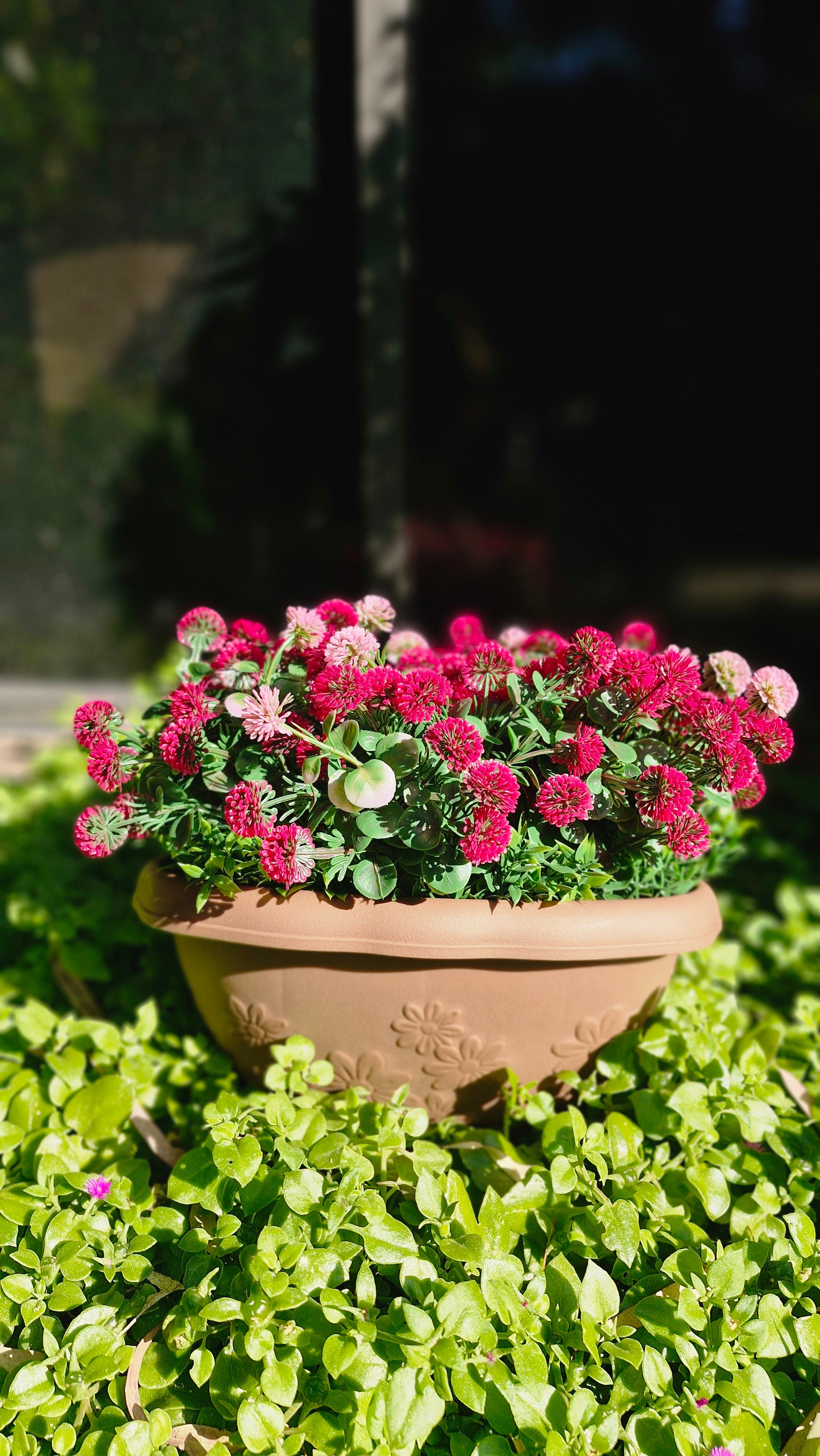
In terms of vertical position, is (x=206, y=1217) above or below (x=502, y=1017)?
below

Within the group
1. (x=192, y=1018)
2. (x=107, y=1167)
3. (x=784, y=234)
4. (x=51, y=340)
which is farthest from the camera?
(x=784, y=234)

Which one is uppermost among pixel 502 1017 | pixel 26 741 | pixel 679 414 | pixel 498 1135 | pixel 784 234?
pixel 784 234

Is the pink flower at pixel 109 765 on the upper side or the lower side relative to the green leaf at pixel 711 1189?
upper

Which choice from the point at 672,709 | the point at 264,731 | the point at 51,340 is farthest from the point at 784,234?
the point at 264,731

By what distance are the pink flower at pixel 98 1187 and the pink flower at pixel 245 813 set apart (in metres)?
0.54

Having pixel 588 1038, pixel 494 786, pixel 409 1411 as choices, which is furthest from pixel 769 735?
pixel 409 1411

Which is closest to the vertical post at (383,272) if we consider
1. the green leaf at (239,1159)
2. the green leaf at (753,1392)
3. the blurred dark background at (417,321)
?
the blurred dark background at (417,321)

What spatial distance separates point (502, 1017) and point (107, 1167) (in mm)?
658

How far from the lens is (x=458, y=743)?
1259 mm

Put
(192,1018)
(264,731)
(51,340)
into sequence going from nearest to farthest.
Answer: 1. (264,731)
2. (192,1018)
3. (51,340)

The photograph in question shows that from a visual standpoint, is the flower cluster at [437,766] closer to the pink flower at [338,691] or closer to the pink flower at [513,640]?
the pink flower at [338,691]

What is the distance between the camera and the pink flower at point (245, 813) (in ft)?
4.11

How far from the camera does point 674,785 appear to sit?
1304mm

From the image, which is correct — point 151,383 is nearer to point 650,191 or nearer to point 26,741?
point 26,741
